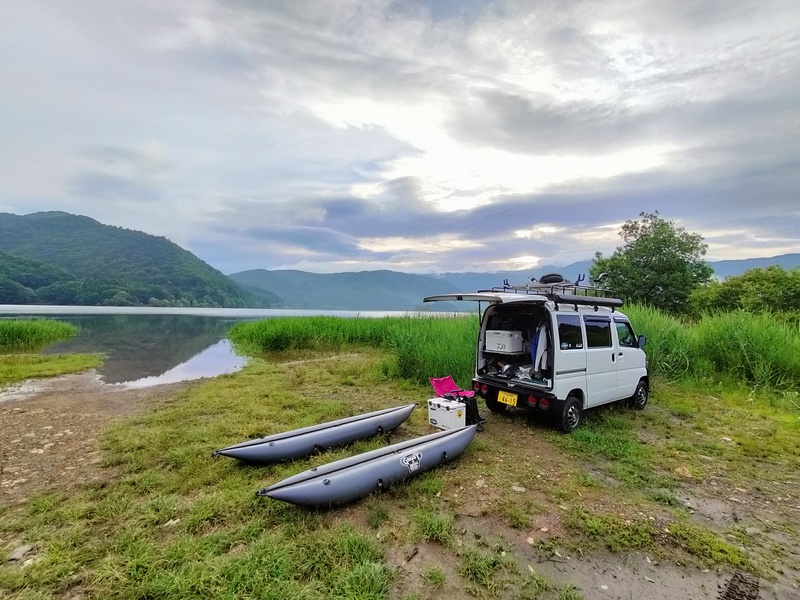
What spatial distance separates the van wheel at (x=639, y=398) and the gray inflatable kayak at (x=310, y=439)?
4.91 m

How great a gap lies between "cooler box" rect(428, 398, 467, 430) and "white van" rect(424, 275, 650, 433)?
0.92m

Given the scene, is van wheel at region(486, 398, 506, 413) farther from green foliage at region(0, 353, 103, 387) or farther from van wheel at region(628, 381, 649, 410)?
green foliage at region(0, 353, 103, 387)

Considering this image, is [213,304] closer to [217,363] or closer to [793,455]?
[217,363]

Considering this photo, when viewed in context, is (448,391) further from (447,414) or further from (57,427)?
(57,427)

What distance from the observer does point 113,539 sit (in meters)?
3.16

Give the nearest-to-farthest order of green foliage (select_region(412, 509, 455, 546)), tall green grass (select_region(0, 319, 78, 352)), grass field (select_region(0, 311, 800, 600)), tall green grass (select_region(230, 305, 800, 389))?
grass field (select_region(0, 311, 800, 600))
green foliage (select_region(412, 509, 455, 546))
tall green grass (select_region(230, 305, 800, 389))
tall green grass (select_region(0, 319, 78, 352))

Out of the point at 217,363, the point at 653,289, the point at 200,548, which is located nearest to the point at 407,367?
the point at 200,548

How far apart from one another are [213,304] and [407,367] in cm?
9219

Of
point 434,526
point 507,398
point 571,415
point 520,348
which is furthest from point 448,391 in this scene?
point 434,526

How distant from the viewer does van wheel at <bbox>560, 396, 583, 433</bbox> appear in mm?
5785

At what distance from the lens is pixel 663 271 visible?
28.9 metres

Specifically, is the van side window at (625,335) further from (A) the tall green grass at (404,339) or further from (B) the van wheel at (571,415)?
(A) the tall green grass at (404,339)

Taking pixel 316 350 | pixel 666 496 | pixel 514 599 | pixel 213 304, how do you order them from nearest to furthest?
pixel 514 599, pixel 666 496, pixel 316 350, pixel 213 304

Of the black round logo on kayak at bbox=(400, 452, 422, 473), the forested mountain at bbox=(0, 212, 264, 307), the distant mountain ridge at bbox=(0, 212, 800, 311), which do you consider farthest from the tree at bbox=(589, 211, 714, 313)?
the forested mountain at bbox=(0, 212, 264, 307)
